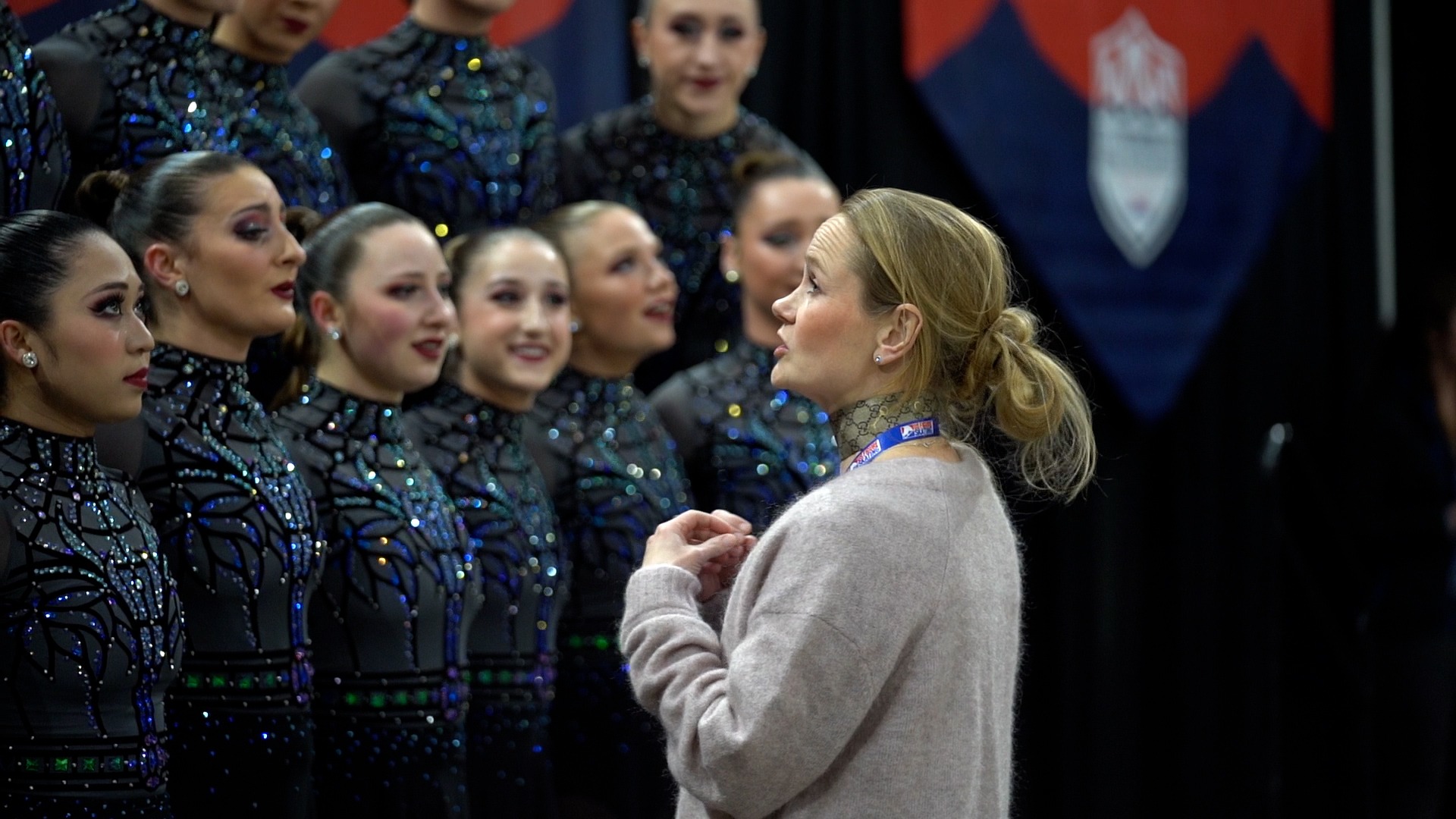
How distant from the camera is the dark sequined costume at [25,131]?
2.39m

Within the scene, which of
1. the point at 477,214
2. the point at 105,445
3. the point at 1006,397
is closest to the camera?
the point at 1006,397

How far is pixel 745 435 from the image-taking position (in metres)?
3.39

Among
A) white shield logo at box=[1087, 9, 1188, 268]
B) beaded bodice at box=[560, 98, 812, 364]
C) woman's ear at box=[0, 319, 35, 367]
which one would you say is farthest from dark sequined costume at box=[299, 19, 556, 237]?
white shield logo at box=[1087, 9, 1188, 268]

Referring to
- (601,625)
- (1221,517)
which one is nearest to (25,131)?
(601,625)

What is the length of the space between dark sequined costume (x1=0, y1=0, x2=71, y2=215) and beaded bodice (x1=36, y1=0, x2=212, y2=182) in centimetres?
10

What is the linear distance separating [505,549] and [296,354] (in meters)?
0.45

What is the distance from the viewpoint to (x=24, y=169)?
2.43 metres

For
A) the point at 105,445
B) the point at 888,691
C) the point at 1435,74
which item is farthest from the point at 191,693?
the point at 1435,74

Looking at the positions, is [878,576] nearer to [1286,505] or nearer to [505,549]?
[505,549]

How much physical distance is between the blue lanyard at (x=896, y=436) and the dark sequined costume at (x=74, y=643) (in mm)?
920

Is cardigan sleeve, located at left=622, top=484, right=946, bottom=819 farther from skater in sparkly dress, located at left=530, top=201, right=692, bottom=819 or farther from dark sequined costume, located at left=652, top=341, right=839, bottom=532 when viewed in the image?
dark sequined costume, located at left=652, top=341, right=839, bottom=532

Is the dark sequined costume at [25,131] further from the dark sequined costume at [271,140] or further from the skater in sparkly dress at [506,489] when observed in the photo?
the skater in sparkly dress at [506,489]

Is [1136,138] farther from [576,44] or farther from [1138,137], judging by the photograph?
[576,44]

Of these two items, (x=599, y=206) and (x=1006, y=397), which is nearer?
(x=1006, y=397)
